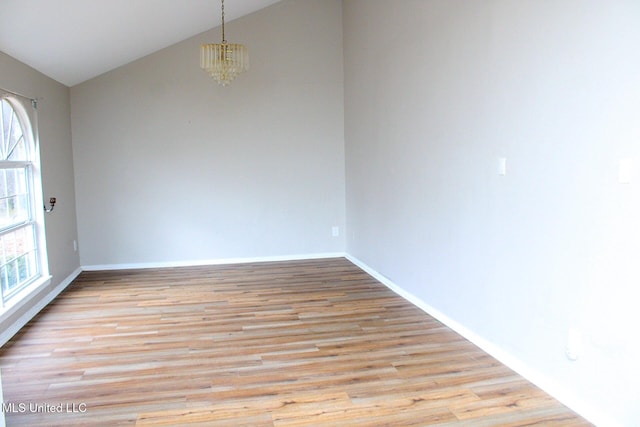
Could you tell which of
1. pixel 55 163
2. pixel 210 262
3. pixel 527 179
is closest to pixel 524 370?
pixel 527 179

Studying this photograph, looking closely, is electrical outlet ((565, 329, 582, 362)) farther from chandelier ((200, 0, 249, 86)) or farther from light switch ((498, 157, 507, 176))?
chandelier ((200, 0, 249, 86))

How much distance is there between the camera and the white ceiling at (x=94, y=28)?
3.36 m

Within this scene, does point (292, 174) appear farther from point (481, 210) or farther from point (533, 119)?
point (533, 119)

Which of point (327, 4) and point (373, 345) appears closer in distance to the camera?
point (373, 345)

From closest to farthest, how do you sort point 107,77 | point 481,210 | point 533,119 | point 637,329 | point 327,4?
point 637,329 → point 533,119 → point 481,210 → point 107,77 → point 327,4

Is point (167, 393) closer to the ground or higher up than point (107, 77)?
closer to the ground

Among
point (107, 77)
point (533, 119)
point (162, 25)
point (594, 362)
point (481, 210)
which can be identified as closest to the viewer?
point (594, 362)

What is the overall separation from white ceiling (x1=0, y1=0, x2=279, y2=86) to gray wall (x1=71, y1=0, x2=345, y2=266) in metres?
0.36

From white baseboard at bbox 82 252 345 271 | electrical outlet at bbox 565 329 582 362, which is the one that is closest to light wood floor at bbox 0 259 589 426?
electrical outlet at bbox 565 329 582 362

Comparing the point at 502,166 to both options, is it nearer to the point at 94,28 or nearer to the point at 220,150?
the point at 94,28

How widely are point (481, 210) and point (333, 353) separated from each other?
1.39 meters

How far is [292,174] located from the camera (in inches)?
242

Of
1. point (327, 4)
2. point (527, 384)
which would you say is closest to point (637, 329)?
point (527, 384)

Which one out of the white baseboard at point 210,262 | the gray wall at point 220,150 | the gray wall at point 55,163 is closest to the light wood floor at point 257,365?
the gray wall at point 55,163
